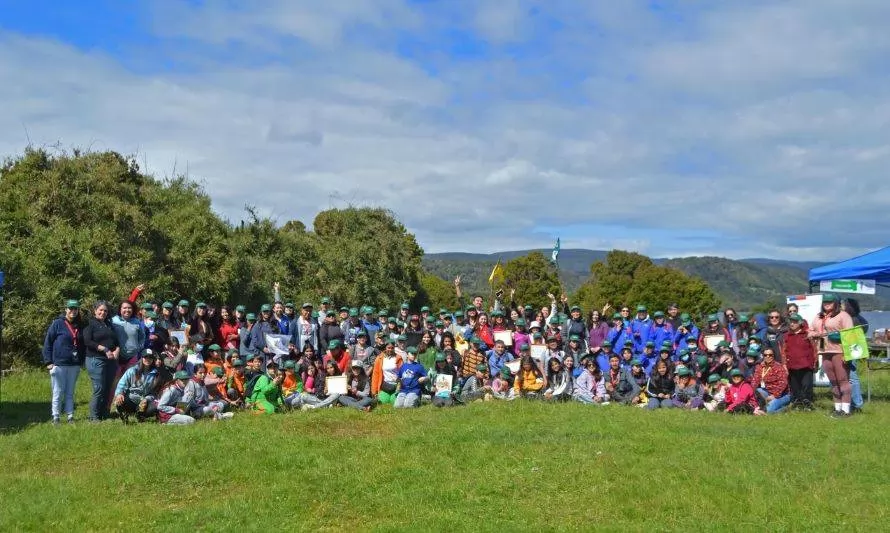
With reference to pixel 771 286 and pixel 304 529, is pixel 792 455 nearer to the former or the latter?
pixel 304 529

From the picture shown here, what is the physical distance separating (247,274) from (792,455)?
22.1 metres

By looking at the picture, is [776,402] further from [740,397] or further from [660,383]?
[660,383]

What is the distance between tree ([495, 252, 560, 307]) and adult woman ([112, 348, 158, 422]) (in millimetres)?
42833

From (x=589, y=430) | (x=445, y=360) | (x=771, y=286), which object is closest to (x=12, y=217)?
(x=445, y=360)

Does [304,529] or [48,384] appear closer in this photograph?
[304,529]

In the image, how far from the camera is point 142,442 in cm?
1116

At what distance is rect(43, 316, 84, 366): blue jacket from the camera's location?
41.0ft

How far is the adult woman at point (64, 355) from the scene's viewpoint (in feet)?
41.0

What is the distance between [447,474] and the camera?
385 inches

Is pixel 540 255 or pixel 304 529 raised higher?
pixel 540 255

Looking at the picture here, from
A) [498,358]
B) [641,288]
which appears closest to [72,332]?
[498,358]

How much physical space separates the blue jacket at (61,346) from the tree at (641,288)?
43.2 metres

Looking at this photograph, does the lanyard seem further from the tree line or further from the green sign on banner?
the green sign on banner

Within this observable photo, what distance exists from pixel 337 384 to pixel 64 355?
4.42 meters
